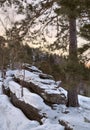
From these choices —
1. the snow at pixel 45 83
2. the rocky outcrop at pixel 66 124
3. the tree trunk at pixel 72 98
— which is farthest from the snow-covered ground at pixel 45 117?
the snow at pixel 45 83

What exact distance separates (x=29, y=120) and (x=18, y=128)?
0.67 meters

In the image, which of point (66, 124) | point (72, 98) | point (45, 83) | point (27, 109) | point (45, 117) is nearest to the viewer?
point (66, 124)

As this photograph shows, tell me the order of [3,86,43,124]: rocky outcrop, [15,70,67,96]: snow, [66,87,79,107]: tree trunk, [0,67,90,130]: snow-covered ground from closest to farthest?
[0,67,90,130]: snow-covered ground, [3,86,43,124]: rocky outcrop, [66,87,79,107]: tree trunk, [15,70,67,96]: snow

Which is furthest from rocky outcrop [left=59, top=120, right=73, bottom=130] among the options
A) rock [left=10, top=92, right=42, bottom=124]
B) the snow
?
the snow

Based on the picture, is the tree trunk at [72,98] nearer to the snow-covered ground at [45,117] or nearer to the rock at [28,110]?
the snow-covered ground at [45,117]

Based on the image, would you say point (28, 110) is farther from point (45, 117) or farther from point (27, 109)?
point (45, 117)

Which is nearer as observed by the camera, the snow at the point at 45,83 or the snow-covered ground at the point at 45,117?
the snow-covered ground at the point at 45,117

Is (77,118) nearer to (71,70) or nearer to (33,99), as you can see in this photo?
(33,99)

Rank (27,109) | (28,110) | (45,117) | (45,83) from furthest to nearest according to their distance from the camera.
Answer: (45,83)
(27,109)
(28,110)
(45,117)

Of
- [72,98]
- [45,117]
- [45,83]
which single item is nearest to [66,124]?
[45,117]

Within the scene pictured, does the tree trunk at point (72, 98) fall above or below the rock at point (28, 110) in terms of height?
above

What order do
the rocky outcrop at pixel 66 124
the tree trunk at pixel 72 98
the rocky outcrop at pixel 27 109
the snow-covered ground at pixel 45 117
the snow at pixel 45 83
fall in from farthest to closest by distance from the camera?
the snow at pixel 45 83 → the tree trunk at pixel 72 98 → the rocky outcrop at pixel 27 109 → the snow-covered ground at pixel 45 117 → the rocky outcrop at pixel 66 124

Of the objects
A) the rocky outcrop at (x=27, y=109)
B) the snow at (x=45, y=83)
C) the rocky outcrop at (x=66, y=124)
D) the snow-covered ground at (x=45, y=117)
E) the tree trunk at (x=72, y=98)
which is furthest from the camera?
the snow at (x=45, y=83)

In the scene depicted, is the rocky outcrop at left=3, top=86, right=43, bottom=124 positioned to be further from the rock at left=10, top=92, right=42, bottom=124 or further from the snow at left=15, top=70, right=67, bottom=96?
the snow at left=15, top=70, right=67, bottom=96
